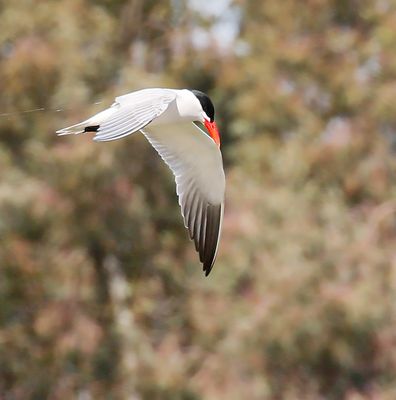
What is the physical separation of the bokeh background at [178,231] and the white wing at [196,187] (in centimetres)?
365

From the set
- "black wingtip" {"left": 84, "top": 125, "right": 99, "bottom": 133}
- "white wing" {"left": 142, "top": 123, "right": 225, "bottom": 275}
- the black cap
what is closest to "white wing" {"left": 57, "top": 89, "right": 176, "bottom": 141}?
"black wingtip" {"left": 84, "top": 125, "right": 99, "bottom": 133}

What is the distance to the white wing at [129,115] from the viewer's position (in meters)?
4.97

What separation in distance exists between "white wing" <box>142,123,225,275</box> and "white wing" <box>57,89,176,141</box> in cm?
67

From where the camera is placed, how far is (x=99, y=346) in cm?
1092

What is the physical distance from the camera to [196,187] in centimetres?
646

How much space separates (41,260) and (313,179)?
7.95ft

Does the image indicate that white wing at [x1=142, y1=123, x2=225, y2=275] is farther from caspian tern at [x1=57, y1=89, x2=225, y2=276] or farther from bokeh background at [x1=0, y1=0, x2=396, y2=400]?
bokeh background at [x1=0, y1=0, x2=396, y2=400]

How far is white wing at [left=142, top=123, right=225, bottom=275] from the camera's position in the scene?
6352mm

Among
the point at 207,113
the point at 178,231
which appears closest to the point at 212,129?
the point at 207,113

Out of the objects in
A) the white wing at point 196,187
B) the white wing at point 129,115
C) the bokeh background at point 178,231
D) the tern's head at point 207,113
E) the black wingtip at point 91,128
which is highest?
the white wing at point 129,115

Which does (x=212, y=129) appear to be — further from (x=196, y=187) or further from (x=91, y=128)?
(x=91, y=128)

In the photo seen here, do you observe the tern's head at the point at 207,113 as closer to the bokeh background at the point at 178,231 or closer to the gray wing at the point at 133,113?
the gray wing at the point at 133,113

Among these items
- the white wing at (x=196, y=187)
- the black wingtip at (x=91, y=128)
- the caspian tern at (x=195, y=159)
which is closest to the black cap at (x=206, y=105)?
the caspian tern at (x=195, y=159)

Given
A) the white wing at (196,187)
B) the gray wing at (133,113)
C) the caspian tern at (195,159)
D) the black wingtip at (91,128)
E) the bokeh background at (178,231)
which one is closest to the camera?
the gray wing at (133,113)
